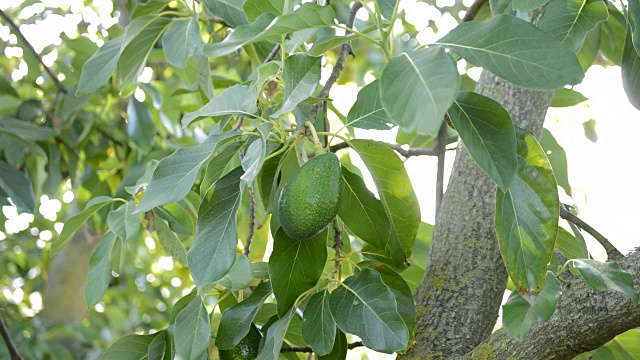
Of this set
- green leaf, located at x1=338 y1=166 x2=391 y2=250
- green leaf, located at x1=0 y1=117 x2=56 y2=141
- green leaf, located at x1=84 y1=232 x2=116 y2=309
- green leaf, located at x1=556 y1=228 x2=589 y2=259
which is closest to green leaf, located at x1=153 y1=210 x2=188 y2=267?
green leaf, located at x1=84 y1=232 x2=116 y2=309

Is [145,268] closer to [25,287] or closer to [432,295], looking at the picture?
[25,287]

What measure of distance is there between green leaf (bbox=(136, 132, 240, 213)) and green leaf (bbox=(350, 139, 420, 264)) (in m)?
0.17

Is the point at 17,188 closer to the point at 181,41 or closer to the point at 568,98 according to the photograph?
the point at 181,41

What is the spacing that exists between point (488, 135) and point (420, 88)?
0.48 ft

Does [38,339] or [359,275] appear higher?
[359,275]

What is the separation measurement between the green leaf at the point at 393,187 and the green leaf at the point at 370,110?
0.11ft

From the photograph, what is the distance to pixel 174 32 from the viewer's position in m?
0.98

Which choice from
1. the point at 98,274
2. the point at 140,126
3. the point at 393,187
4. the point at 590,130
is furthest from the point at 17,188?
the point at 590,130

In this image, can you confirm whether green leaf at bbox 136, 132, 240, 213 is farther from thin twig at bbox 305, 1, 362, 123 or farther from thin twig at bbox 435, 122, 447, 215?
thin twig at bbox 435, 122, 447, 215

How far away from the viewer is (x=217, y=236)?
0.68 m

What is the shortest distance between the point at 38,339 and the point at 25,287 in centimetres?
144

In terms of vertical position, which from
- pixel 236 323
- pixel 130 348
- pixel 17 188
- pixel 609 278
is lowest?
pixel 17 188

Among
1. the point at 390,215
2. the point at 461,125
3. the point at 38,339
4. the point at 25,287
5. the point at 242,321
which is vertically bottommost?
the point at 25,287

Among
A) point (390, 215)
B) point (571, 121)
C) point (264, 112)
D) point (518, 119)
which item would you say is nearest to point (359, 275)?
point (390, 215)
